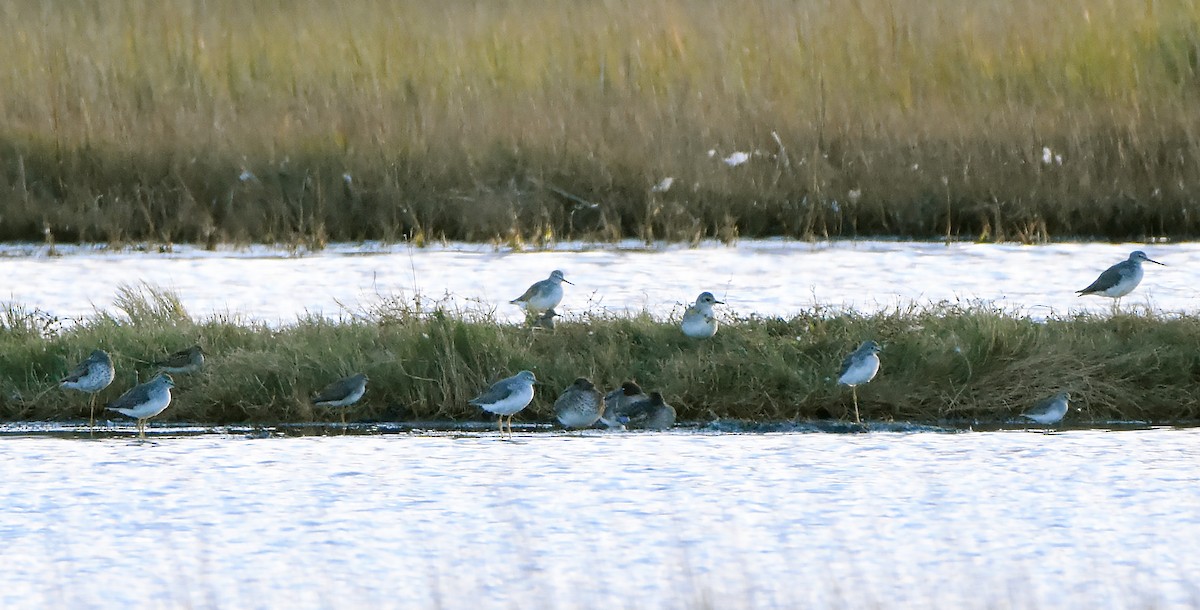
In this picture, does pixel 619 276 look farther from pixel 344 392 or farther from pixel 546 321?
pixel 344 392

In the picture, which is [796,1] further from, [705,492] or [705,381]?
[705,492]

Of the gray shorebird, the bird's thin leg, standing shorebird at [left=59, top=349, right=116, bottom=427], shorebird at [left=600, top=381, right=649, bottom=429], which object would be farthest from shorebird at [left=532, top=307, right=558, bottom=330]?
standing shorebird at [left=59, top=349, right=116, bottom=427]

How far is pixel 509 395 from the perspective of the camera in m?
11.8

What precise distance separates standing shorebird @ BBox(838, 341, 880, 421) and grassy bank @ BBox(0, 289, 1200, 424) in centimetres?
57

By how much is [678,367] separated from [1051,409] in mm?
2579

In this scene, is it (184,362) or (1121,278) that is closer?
(184,362)

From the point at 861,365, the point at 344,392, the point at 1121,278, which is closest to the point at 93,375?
the point at 344,392

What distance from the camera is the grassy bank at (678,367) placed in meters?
12.6

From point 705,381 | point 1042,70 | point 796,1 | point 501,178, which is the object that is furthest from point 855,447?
point 796,1

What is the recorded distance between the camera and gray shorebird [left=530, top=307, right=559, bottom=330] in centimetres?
1373

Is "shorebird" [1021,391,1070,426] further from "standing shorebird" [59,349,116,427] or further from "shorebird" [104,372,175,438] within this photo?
"standing shorebird" [59,349,116,427]

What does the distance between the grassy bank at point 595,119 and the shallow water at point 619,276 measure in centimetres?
82

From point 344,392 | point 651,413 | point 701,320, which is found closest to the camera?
point 651,413

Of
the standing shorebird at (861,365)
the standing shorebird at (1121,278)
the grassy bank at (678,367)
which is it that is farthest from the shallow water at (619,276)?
the standing shorebird at (861,365)
